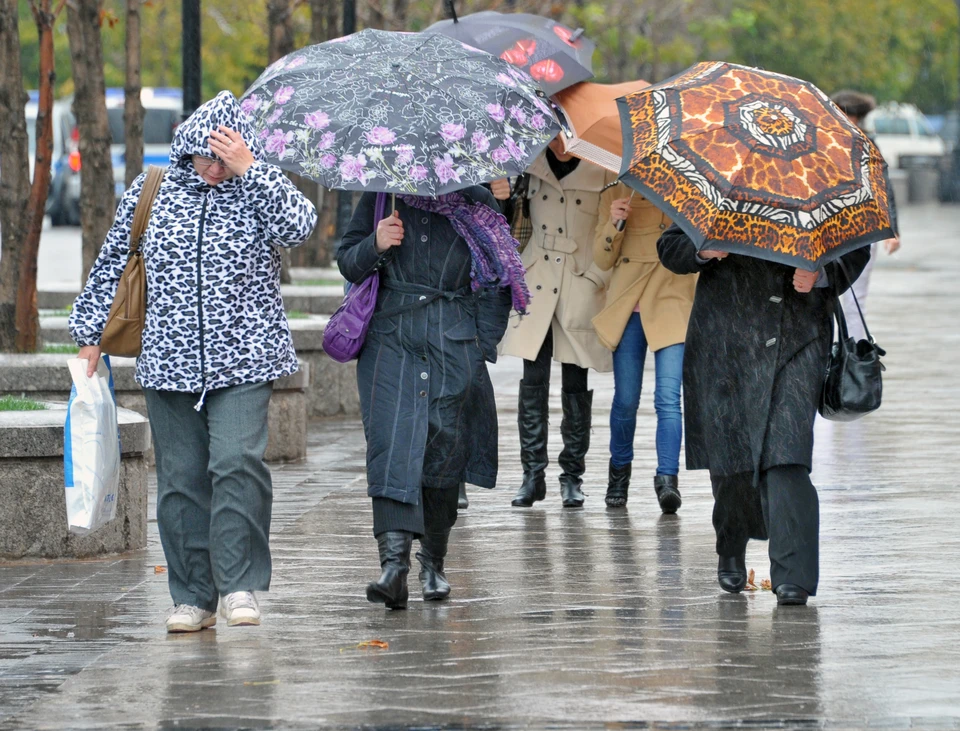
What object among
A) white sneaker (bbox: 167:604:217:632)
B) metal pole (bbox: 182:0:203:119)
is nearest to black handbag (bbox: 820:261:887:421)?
white sneaker (bbox: 167:604:217:632)

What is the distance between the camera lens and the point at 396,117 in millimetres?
5941

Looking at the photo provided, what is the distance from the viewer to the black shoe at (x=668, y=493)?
315 inches

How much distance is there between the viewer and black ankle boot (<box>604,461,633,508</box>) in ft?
27.1

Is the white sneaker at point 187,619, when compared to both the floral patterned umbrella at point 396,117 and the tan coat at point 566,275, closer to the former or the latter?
the floral patterned umbrella at point 396,117

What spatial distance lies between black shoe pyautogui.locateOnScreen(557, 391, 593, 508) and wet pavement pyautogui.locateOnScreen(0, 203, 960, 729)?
124 millimetres

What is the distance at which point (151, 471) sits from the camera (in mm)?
9375

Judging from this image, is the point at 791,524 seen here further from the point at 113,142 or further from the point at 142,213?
the point at 113,142

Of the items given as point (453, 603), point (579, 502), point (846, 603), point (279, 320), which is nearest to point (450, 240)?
point (279, 320)

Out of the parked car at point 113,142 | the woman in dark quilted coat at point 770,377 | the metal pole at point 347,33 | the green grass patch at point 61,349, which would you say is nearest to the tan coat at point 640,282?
the woman in dark quilted coat at point 770,377

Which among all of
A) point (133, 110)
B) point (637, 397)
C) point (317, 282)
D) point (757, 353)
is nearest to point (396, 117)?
point (757, 353)

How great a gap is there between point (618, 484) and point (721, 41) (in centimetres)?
2588

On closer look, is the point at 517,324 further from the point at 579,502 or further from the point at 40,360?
the point at 40,360

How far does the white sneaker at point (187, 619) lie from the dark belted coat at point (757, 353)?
1769 mm

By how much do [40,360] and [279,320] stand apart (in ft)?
10.6
